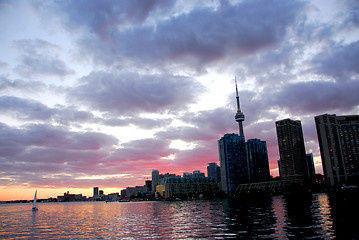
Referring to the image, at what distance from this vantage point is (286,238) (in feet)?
149

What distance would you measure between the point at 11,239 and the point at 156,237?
36657 mm

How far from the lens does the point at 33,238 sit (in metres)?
64.6

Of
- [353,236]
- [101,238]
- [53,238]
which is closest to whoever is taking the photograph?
[353,236]

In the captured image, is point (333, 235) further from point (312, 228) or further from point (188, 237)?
point (188, 237)

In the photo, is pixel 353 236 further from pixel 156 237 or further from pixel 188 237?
pixel 156 237

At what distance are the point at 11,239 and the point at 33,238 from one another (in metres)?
4.97

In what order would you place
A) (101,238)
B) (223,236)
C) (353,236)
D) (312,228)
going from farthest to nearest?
1. (101,238)
2. (312,228)
3. (223,236)
4. (353,236)

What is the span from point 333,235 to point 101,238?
45.4m

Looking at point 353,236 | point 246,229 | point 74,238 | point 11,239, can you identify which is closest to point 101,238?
point 74,238

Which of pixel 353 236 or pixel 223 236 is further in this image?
pixel 223 236

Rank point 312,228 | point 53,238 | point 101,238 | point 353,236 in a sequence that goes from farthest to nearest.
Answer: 1. point 53,238
2. point 101,238
3. point 312,228
4. point 353,236

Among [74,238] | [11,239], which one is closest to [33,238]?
[11,239]

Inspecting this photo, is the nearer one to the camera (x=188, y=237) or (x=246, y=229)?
(x=188, y=237)

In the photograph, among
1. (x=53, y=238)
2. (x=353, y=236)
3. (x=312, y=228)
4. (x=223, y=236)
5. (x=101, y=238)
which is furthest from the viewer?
(x=53, y=238)
